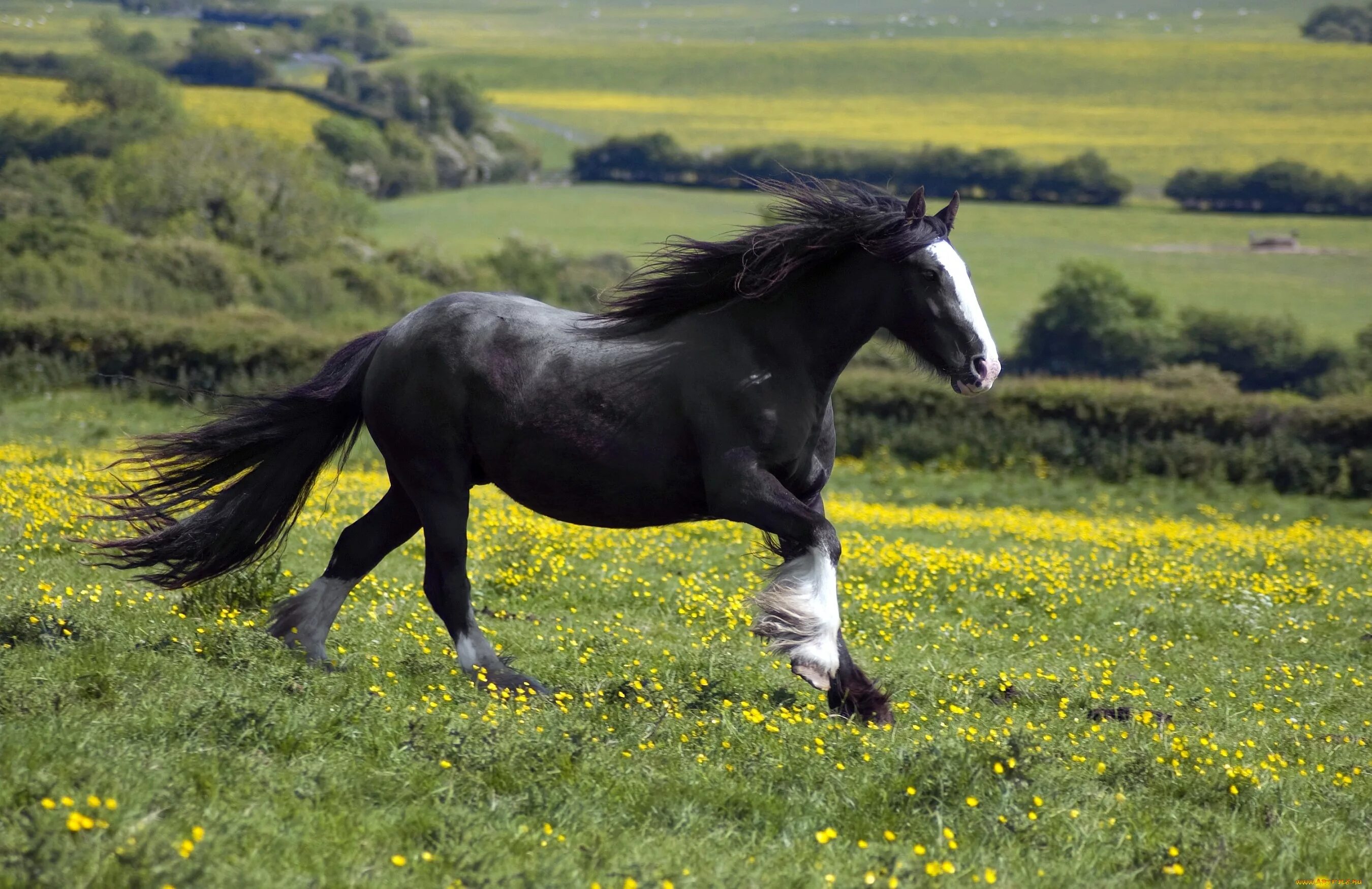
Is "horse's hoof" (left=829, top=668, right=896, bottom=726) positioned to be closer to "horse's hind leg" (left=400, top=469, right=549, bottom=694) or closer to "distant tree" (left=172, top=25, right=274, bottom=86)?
"horse's hind leg" (left=400, top=469, right=549, bottom=694)

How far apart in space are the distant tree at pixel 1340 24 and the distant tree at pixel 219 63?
326 feet

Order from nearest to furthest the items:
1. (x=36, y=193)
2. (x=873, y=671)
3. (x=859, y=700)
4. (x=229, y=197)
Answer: (x=859, y=700)
(x=873, y=671)
(x=229, y=197)
(x=36, y=193)

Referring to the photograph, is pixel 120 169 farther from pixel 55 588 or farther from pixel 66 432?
pixel 55 588

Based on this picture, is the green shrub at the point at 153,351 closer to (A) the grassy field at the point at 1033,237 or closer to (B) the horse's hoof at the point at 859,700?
(B) the horse's hoof at the point at 859,700

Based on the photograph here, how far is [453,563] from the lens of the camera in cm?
746

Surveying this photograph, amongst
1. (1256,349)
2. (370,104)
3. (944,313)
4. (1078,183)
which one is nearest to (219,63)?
(370,104)

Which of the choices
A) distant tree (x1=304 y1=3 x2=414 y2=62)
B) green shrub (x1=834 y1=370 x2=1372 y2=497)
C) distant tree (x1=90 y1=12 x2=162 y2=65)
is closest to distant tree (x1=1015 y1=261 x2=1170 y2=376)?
green shrub (x1=834 y1=370 x2=1372 y2=497)

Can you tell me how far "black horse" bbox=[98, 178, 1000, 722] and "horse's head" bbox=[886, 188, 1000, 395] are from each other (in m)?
0.01

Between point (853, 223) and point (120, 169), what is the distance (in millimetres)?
73672

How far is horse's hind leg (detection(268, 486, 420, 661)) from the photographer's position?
7625mm

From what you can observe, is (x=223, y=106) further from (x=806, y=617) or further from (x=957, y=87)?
(x=806, y=617)

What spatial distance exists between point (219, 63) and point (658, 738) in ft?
360

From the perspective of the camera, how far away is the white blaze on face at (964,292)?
6.78 m

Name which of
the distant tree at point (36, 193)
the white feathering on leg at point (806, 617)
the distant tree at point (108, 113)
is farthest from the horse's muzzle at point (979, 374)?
the distant tree at point (108, 113)
